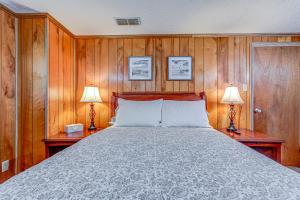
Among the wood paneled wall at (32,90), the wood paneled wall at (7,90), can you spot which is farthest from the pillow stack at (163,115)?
the wood paneled wall at (7,90)

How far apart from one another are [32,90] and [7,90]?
0.80 feet

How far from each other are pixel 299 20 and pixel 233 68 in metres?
0.95

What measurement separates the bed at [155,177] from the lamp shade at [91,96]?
1.53 metres

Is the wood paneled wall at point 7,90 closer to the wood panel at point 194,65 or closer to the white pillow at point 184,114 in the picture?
the wood panel at point 194,65

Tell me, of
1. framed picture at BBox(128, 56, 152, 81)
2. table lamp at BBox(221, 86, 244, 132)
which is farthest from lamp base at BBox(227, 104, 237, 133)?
framed picture at BBox(128, 56, 152, 81)

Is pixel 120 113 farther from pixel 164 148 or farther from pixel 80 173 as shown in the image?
pixel 80 173

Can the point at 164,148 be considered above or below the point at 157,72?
below

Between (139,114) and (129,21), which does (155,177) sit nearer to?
(139,114)

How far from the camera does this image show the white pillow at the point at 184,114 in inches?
89.0

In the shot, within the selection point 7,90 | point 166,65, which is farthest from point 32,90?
point 166,65

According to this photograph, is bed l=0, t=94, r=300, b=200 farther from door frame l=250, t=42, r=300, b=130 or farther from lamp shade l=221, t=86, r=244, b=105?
door frame l=250, t=42, r=300, b=130

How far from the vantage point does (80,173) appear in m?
0.85

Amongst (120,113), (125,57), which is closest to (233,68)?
(125,57)

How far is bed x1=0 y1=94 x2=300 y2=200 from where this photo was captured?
0.67m
